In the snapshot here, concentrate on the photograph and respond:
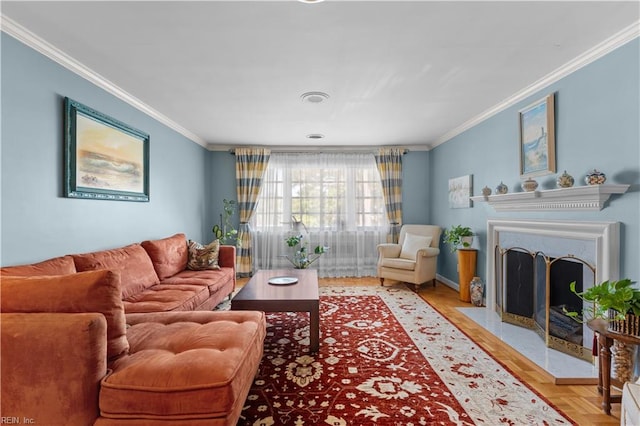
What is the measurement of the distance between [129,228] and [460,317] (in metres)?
3.87

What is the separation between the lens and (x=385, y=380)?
2.24 m

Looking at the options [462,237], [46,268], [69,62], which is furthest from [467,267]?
[69,62]

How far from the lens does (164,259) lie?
11.5 feet

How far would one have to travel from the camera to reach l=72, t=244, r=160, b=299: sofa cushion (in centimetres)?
252

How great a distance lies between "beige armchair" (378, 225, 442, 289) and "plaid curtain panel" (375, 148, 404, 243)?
1.42 feet

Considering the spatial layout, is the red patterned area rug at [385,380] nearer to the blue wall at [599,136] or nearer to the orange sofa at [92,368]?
the orange sofa at [92,368]

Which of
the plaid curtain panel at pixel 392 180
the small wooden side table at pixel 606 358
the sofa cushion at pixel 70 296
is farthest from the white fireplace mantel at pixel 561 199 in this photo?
the sofa cushion at pixel 70 296

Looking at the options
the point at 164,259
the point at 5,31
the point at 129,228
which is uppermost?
the point at 5,31

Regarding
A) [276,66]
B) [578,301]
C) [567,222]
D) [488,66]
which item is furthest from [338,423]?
[488,66]

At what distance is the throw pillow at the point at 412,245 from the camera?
4.94 m

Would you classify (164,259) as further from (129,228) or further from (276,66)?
(276,66)

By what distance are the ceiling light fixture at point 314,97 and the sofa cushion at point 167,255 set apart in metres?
2.31

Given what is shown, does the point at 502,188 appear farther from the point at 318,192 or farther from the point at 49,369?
the point at 49,369

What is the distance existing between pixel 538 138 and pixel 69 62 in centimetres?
425
